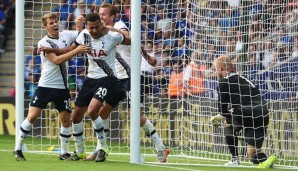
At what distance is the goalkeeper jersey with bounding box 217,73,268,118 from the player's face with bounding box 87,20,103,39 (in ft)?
7.10

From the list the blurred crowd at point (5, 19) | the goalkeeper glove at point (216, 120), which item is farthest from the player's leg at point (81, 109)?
the blurred crowd at point (5, 19)

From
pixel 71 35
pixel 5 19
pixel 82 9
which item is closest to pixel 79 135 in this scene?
pixel 71 35

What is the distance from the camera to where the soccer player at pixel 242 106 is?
14.9 meters

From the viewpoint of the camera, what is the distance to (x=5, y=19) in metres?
25.4

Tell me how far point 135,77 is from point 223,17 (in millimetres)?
2306

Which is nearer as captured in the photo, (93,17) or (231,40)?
(93,17)

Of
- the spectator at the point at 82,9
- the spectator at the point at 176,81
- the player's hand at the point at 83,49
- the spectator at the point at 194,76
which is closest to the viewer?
the player's hand at the point at 83,49

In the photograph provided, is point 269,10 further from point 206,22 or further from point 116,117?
point 116,117

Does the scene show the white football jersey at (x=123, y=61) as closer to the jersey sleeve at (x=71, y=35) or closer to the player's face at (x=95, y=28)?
the jersey sleeve at (x=71, y=35)

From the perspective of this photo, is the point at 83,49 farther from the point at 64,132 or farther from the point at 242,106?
the point at 242,106

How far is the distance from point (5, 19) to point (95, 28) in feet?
39.4

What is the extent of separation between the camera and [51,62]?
46.5ft

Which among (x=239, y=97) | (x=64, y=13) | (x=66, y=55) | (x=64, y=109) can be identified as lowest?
(x=64, y=109)

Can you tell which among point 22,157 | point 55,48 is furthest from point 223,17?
point 22,157
